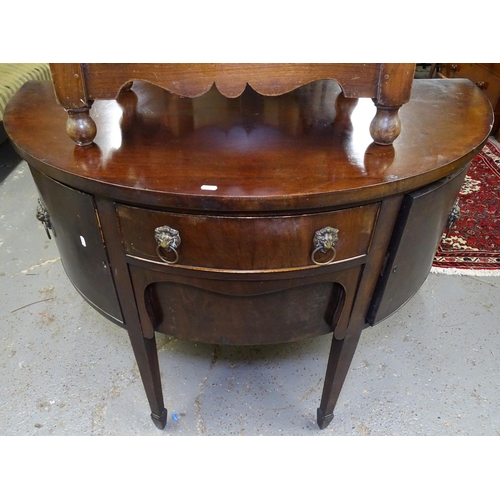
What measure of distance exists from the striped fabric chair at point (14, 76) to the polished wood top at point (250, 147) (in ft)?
4.30

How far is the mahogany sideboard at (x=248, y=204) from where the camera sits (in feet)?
2.08

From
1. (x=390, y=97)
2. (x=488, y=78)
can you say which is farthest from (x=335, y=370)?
(x=488, y=78)

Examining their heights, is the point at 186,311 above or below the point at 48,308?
above

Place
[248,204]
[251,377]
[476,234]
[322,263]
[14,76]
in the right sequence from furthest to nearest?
[14,76] < [476,234] < [251,377] < [322,263] < [248,204]

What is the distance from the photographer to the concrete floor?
1.14 meters

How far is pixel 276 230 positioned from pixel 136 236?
0.74ft

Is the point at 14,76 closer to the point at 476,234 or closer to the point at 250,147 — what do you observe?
the point at 250,147

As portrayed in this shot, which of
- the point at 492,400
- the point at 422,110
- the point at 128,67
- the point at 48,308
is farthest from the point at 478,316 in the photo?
the point at 48,308

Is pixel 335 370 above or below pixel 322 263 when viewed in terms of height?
below

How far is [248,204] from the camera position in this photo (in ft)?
1.97

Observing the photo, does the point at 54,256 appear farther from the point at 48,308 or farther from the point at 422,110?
the point at 422,110

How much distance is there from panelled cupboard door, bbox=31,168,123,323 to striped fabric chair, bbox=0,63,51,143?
149cm

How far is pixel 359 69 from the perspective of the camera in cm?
63

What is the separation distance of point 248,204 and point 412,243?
0.33 metres
